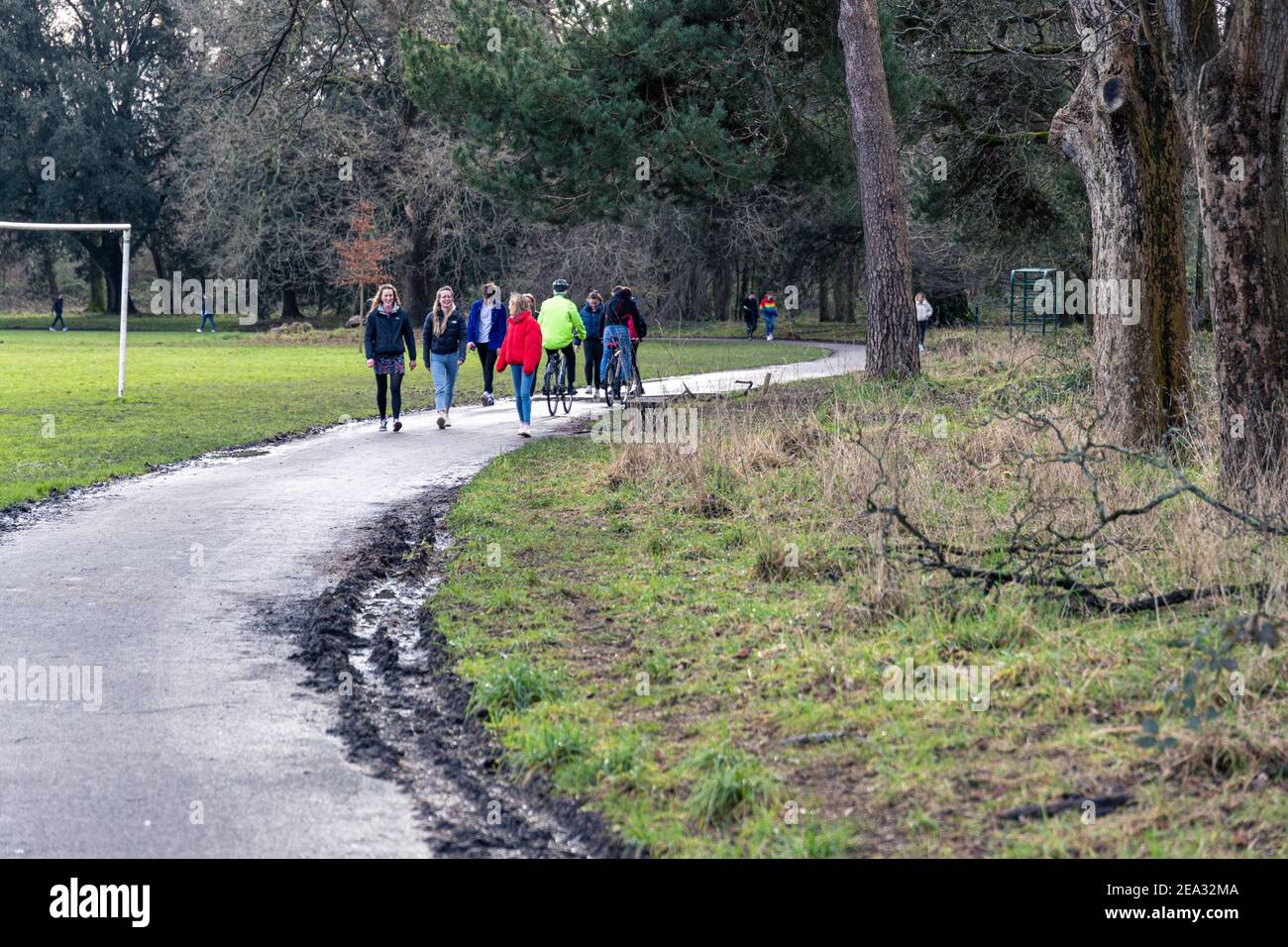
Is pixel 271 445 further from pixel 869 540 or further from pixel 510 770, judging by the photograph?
pixel 510 770

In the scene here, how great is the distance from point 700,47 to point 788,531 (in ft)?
47.2

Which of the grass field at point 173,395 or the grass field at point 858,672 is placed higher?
the grass field at point 173,395

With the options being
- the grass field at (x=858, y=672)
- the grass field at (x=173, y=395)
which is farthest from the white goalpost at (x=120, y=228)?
the grass field at (x=858, y=672)

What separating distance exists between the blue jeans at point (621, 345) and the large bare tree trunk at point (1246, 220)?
1333 cm

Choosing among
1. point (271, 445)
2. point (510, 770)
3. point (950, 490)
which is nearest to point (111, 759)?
point (510, 770)

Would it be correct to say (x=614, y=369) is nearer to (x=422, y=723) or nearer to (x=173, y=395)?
(x=173, y=395)

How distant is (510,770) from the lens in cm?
611

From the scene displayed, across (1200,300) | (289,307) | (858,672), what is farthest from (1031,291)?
(858,672)

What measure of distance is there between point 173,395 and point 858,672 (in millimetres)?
21894

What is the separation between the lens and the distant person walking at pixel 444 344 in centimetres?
1970

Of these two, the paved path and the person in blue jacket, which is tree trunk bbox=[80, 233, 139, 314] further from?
the paved path

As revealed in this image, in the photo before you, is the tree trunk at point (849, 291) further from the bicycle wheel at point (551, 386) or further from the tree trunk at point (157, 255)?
the bicycle wheel at point (551, 386)

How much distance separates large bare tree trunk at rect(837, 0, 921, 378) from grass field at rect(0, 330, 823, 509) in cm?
407

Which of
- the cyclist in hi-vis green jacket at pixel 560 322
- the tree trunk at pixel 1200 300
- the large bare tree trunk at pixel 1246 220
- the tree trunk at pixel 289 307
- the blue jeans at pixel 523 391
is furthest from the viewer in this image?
the tree trunk at pixel 289 307
